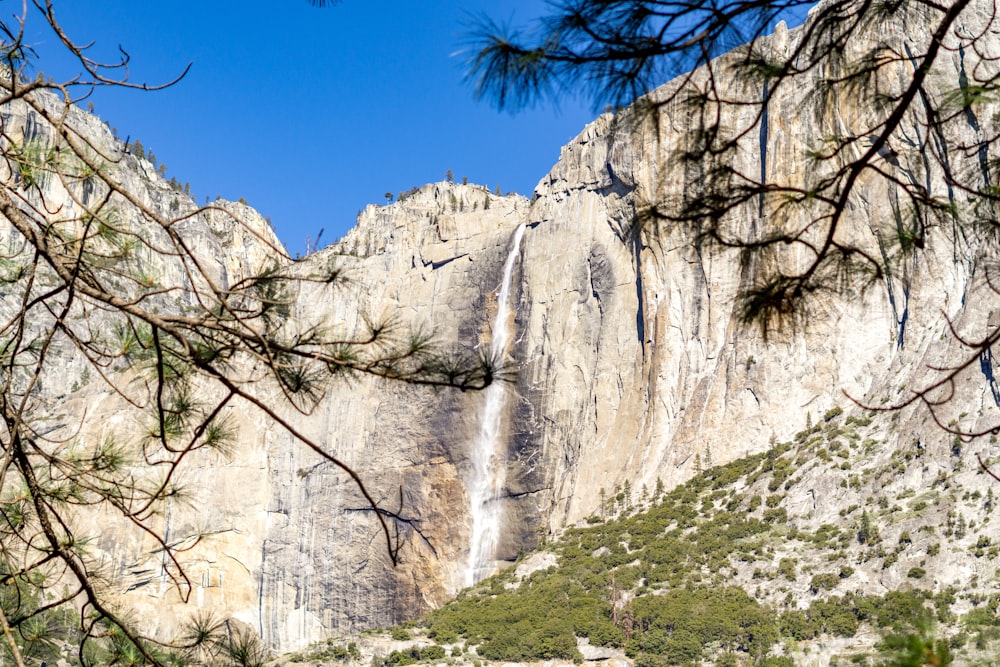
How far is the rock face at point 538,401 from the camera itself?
42375mm

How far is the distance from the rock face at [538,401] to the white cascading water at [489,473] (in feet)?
1.27

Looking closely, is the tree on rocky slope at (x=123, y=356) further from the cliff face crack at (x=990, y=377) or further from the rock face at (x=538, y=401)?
the rock face at (x=538, y=401)

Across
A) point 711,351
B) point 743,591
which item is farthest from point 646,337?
point 743,591

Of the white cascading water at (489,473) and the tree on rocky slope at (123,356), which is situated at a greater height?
Answer: the white cascading water at (489,473)

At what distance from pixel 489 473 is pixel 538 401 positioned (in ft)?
13.2

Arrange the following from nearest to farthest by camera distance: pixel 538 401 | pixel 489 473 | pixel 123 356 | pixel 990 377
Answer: pixel 123 356 < pixel 990 377 < pixel 489 473 < pixel 538 401

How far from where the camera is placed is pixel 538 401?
4944 cm

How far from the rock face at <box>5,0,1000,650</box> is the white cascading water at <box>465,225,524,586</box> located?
0.39 m

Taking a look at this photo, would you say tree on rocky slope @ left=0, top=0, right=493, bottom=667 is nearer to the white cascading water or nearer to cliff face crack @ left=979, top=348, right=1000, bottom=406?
cliff face crack @ left=979, top=348, right=1000, bottom=406

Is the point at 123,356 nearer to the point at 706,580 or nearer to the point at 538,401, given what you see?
the point at 706,580

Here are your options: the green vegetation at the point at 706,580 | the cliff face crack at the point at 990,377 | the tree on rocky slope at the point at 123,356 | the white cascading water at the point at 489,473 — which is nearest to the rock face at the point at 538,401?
the white cascading water at the point at 489,473

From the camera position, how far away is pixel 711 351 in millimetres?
45625

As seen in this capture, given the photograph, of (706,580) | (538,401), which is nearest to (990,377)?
(706,580)

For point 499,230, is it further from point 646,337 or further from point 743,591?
point 743,591
